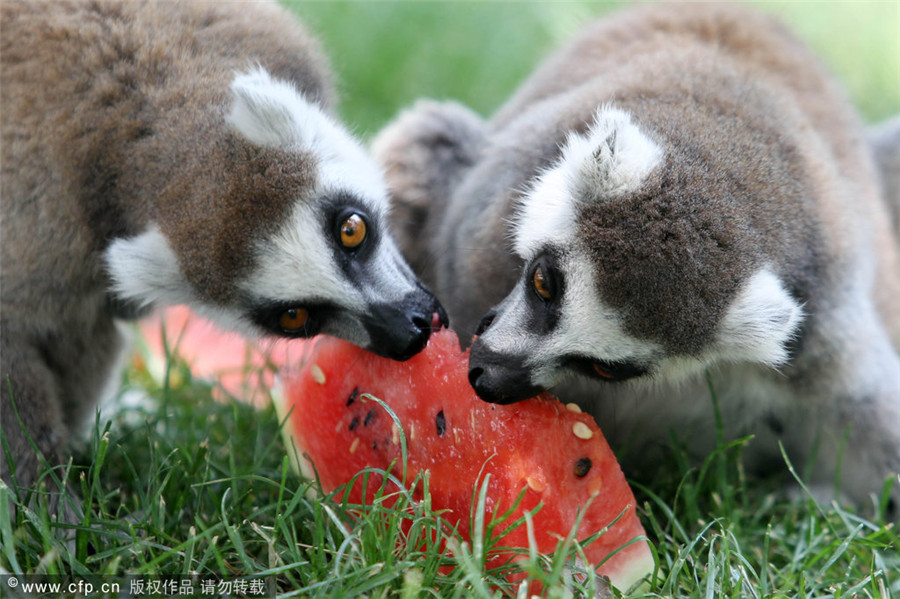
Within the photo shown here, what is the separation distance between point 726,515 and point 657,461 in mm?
457

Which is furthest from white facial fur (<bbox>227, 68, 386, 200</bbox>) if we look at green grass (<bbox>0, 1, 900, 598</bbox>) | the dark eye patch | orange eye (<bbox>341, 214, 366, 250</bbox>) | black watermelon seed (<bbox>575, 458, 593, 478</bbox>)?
black watermelon seed (<bbox>575, 458, 593, 478</bbox>)

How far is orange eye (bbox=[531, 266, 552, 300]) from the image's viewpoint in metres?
2.86

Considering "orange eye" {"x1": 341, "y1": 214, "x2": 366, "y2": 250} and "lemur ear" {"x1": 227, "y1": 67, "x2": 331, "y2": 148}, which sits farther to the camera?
"orange eye" {"x1": 341, "y1": 214, "x2": 366, "y2": 250}

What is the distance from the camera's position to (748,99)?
3.37 meters

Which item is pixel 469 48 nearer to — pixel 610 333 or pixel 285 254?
pixel 285 254

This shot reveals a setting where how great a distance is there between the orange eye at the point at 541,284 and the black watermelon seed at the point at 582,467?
21.2 inches

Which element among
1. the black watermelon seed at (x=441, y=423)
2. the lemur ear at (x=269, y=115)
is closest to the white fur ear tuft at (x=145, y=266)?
the lemur ear at (x=269, y=115)

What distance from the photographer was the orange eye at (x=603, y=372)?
288 centimetres

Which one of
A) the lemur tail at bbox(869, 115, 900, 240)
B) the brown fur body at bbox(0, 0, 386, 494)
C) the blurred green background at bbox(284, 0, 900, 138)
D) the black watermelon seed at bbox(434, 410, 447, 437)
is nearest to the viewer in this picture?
the black watermelon seed at bbox(434, 410, 447, 437)

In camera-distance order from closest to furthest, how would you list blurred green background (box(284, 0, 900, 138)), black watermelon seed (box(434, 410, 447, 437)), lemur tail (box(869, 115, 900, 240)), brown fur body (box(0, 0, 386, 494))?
black watermelon seed (box(434, 410, 447, 437))
brown fur body (box(0, 0, 386, 494))
lemur tail (box(869, 115, 900, 240))
blurred green background (box(284, 0, 900, 138))

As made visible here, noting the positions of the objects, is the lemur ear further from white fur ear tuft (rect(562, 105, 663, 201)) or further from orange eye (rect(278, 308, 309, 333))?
white fur ear tuft (rect(562, 105, 663, 201))

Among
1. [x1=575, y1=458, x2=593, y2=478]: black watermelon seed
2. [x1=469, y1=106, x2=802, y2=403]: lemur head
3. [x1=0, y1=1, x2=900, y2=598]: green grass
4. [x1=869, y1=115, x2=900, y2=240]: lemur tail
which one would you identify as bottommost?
[x1=0, y1=1, x2=900, y2=598]: green grass

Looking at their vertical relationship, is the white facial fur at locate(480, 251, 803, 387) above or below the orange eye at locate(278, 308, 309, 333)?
above

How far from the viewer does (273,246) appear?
2.87 meters
